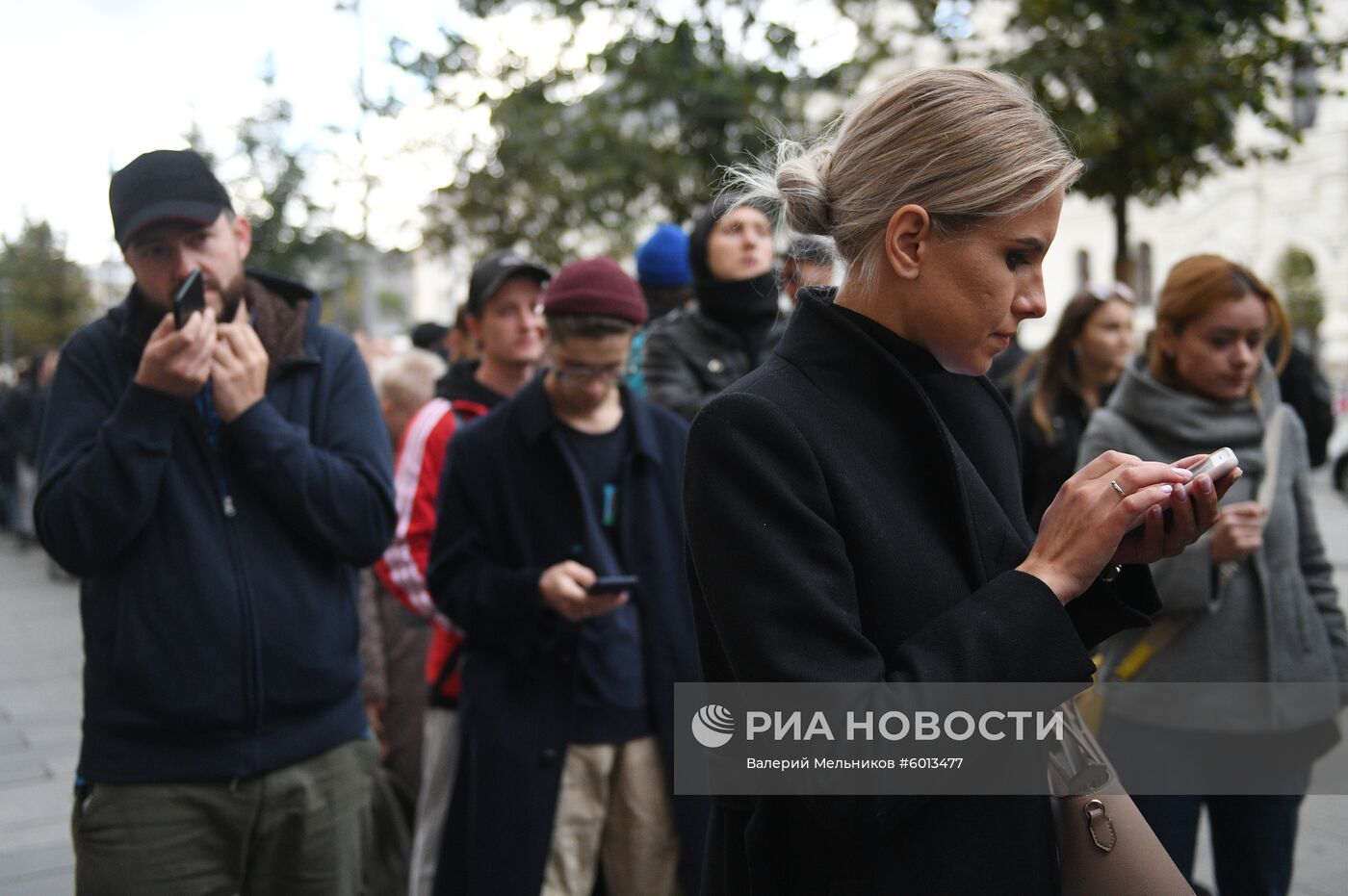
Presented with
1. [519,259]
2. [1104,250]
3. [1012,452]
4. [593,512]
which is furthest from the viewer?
[1104,250]

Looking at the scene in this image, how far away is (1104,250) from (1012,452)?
43.9 meters

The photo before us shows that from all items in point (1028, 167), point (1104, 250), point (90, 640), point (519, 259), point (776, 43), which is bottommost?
point (90, 640)

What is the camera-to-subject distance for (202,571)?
2.56 metres

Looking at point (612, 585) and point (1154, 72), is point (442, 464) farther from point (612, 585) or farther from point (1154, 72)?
point (1154, 72)

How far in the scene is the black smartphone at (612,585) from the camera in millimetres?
2904

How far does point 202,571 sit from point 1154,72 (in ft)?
29.5

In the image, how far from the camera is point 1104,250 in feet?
141

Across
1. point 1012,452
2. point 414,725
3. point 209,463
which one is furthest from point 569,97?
point 1012,452

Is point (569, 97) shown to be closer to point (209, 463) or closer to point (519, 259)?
point (519, 259)

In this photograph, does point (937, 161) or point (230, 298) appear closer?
point (937, 161)

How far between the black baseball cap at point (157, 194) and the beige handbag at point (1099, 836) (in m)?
2.03

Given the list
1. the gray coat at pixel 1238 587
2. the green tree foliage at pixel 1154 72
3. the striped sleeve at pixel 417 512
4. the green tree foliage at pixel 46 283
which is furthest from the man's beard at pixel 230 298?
the green tree foliage at pixel 46 283

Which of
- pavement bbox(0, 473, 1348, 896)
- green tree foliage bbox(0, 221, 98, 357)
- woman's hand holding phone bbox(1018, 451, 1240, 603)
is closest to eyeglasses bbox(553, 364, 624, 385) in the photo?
woman's hand holding phone bbox(1018, 451, 1240, 603)

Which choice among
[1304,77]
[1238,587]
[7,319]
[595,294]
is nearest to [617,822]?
[595,294]
